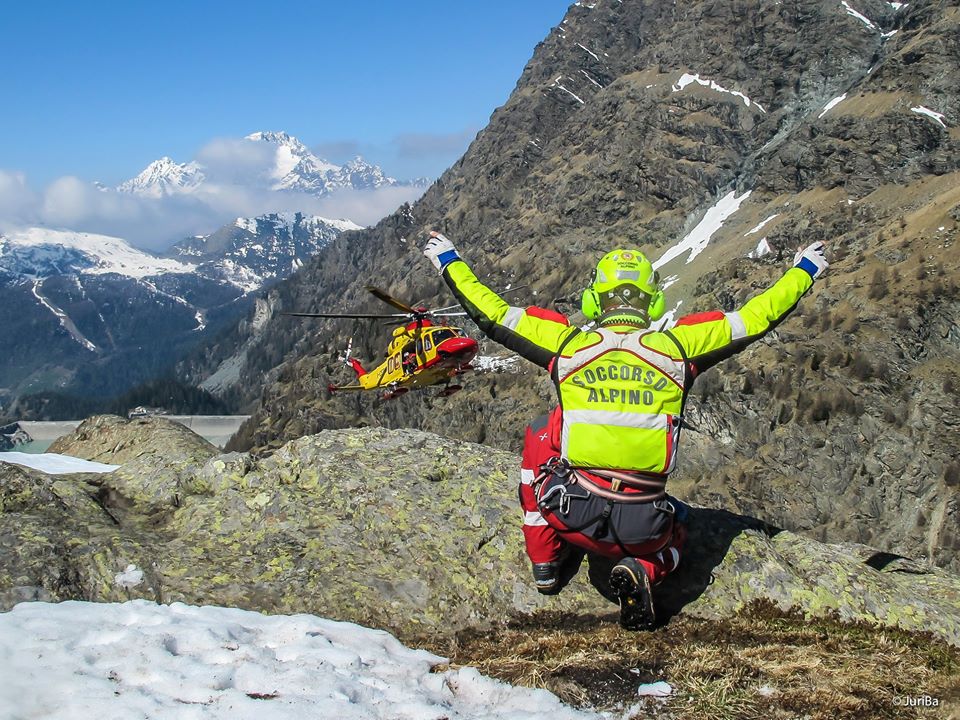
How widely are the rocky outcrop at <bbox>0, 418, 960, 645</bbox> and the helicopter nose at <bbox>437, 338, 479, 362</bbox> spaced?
21107mm

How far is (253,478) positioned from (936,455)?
76.0 metres

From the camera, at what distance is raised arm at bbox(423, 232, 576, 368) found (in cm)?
768

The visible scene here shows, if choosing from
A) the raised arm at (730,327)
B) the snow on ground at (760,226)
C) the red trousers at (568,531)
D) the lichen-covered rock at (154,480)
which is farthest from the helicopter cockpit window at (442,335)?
the snow on ground at (760,226)

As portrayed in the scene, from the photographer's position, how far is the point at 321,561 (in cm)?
928

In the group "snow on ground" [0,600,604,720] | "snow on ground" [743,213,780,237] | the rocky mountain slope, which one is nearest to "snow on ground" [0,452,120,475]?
"snow on ground" [0,600,604,720]

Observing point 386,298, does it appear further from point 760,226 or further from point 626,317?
point 760,226

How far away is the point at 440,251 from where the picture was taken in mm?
8172

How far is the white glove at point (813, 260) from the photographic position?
7785 millimetres

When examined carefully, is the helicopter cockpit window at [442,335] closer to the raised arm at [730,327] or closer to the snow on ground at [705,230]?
the raised arm at [730,327]

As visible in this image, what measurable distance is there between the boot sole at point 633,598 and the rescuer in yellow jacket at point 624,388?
0.01m

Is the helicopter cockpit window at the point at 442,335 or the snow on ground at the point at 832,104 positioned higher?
the snow on ground at the point at 832,104

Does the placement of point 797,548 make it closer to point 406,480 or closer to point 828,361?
point 406,480

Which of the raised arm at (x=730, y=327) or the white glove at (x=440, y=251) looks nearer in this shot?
the raised arm at (x=730, y=327)

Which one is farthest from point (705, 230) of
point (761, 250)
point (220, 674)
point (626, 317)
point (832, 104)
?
point (220, 674)
